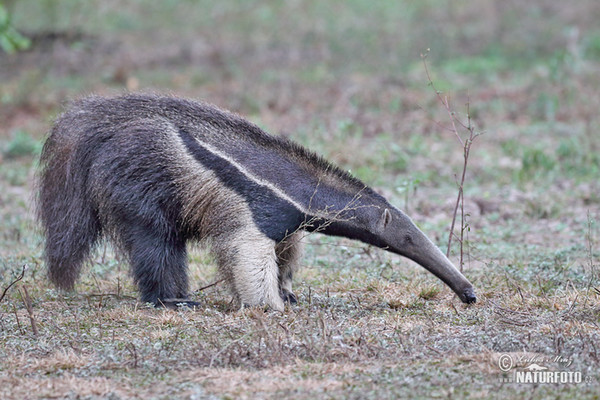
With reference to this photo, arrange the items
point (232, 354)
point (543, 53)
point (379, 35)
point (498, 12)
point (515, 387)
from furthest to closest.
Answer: point (498, 12) < point (379, 35) < point (543, 53) < point (232, 354) < point (515, 387)

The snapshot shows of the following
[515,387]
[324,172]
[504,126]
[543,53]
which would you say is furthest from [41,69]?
[515,387]

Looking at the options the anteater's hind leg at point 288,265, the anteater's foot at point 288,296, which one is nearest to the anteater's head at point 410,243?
the anteater's hind leg at point 288,265

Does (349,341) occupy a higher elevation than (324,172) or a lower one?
lower

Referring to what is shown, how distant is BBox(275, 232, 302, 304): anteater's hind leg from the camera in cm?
629

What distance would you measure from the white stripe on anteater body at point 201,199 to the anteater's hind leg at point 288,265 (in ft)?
0.05

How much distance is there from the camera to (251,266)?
229 inches

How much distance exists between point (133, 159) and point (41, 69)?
39.7 ft

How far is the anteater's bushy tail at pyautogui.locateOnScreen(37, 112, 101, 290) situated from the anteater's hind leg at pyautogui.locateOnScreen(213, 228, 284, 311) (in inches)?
45.7

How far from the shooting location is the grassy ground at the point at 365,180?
4535 mm

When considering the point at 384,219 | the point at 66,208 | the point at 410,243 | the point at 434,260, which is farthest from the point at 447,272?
the point at 66,208

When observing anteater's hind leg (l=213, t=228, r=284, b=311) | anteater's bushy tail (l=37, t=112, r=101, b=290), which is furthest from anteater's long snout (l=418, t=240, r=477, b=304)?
anteater's bushy tail (l=37, t=112, r=101, b=290)

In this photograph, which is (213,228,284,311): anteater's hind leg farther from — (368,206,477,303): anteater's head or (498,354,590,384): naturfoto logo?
(498,354,590,384): naturfoto logo

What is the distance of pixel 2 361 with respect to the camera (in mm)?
4691

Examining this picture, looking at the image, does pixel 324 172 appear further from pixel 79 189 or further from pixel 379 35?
pixel 379 35
